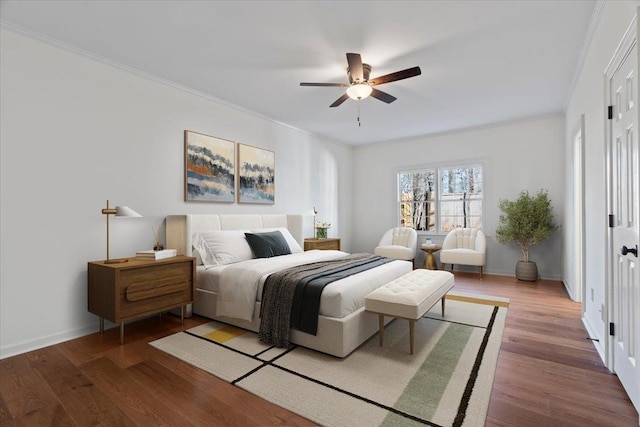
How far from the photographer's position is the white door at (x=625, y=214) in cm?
178

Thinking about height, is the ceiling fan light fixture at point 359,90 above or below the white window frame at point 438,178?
above

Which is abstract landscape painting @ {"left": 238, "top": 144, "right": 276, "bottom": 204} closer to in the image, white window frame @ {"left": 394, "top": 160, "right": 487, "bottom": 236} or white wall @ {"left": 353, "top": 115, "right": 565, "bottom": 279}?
white wall @ {"left": 353, "top": 115, "right": 565, "bottom": 279}

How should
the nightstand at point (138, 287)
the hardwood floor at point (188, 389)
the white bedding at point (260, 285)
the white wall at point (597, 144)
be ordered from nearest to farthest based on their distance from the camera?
the hardwood floor at point (188, 389) → the white wall at point (597, 144) → the white bedding at point (260, 285) → the nightstand at point (138, 287)

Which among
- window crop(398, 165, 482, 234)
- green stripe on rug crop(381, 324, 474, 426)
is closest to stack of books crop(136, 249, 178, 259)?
green stripe on rug crop(381, 324, 474, 426)

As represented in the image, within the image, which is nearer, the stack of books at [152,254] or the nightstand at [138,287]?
the nightstand at [138,287]

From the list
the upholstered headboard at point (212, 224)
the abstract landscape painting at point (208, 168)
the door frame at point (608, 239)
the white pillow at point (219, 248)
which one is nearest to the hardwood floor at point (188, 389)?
Result: the door frame at point (608, 239)

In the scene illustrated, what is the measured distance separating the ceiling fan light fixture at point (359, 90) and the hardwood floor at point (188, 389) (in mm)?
2749

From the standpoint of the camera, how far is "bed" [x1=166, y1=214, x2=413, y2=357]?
2488 millimetres

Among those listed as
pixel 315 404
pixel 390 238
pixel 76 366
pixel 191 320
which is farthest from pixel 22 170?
pixel 390 238

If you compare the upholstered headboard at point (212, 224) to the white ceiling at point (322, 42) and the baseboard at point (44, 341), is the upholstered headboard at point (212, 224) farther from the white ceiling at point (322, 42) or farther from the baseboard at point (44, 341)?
the white ceiling at point (322, 42)

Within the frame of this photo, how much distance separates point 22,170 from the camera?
106 inches

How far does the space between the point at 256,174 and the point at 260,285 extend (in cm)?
242

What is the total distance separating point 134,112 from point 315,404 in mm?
3412

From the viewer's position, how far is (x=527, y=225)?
5.14 meters
